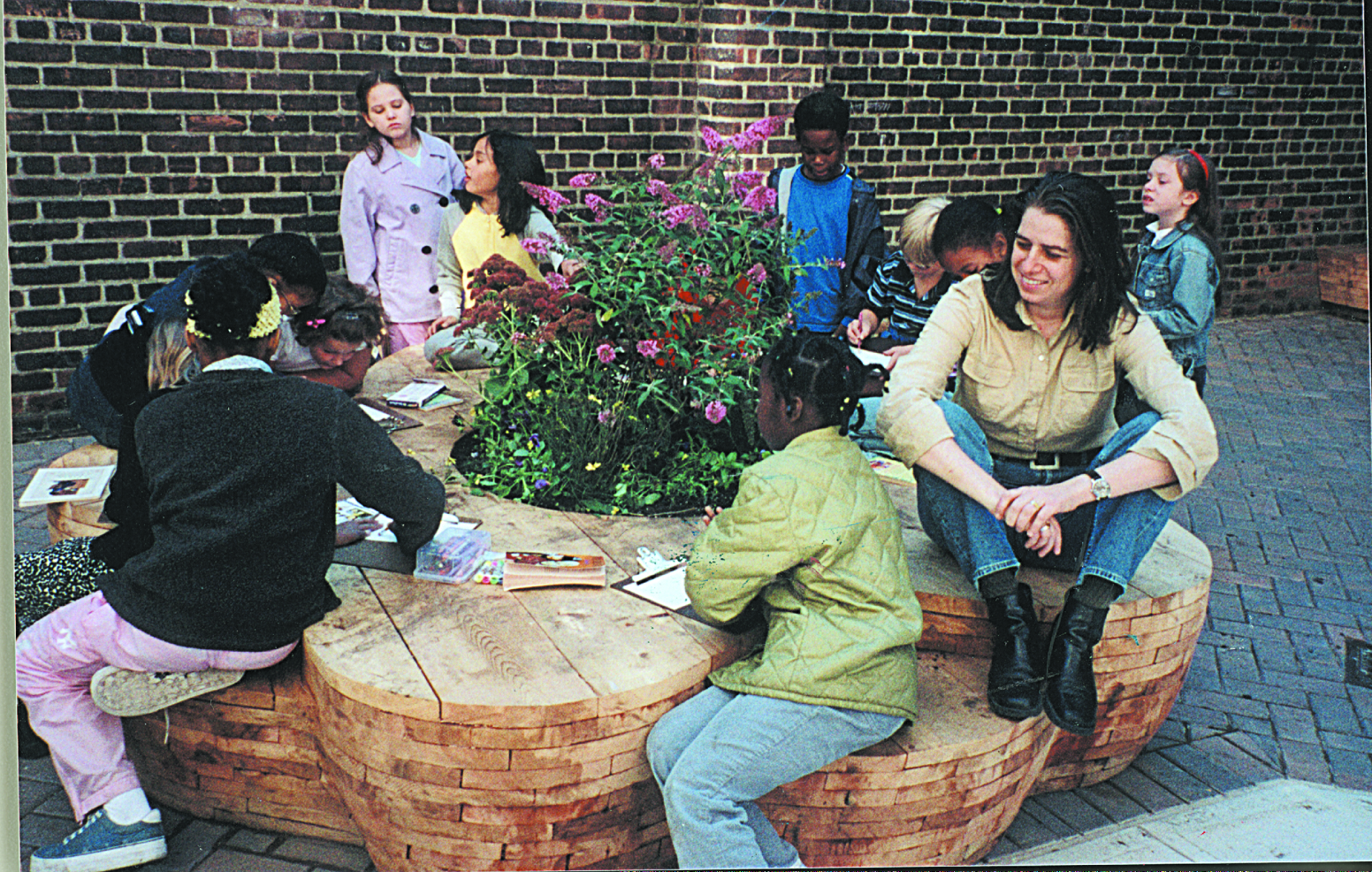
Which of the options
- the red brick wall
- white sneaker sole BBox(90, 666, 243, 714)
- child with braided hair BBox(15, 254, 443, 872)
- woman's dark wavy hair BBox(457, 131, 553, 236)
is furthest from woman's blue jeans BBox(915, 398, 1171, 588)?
the red brick wall

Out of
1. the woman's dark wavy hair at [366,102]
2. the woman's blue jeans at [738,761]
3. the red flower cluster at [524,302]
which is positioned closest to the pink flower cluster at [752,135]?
the red flower cluster at [524,302]

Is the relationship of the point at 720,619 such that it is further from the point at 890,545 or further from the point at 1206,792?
the point at 1206,792

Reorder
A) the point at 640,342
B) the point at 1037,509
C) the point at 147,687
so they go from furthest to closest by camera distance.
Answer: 1. the point at 640,342
2. the point at 1037,509
3. the point at 147,687

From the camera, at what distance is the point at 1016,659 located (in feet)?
9.00

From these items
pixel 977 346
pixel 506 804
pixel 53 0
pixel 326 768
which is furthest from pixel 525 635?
pixel 53 0

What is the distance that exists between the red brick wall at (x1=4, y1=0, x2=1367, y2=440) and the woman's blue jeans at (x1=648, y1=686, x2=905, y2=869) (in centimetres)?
403

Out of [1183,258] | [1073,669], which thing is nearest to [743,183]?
[1183,258]

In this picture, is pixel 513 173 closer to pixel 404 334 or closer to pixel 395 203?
pixel 395 203

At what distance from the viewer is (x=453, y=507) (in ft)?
11.2

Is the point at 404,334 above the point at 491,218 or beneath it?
beneath

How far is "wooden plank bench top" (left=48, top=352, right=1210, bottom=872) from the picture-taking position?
93.3 inches

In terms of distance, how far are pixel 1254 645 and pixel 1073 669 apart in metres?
1.50

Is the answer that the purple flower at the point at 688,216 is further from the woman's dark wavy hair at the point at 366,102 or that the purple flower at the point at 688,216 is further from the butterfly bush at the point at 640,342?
the woman's dark wavy hair at the point at 366,102

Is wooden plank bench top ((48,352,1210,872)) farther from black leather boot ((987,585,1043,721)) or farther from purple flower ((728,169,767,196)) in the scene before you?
purple flower ((728,169,767,196))
